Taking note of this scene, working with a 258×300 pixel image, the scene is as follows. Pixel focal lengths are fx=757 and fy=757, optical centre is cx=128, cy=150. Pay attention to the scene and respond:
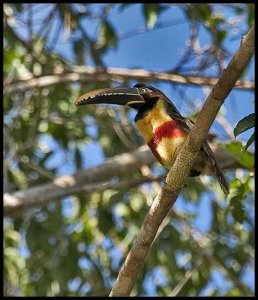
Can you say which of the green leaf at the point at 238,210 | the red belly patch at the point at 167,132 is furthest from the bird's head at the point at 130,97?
the green leaf at the point at 238,210

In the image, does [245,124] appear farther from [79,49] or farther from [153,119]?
[79,49]

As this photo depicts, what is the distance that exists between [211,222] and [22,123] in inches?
72.3

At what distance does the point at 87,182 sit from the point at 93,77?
925 millimetres

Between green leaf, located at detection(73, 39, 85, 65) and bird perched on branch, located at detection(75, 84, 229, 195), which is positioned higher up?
bird perched on branch, located at detection(75, 84, 229, 195)

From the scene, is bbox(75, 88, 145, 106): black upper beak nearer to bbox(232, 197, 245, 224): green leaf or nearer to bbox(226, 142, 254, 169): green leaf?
bbox(226, 142, 254, 169): green leaf

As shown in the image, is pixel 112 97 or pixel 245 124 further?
A: pixel 112 97

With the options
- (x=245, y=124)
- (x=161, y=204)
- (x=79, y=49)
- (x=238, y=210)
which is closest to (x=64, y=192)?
(x=79, y=49)

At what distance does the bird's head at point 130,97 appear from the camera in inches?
141

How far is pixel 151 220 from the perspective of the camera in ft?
9.59

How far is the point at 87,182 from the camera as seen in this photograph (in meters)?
5.80

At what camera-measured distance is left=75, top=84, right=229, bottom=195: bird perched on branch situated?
371 cm

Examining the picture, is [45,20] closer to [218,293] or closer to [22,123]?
[22,123]

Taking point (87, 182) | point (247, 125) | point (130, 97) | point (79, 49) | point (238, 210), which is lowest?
point (87, 182)

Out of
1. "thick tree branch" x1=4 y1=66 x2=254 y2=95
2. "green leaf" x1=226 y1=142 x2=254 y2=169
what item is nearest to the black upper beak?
"green leaf" x1=226 y1=142 x2=254 y2=169
